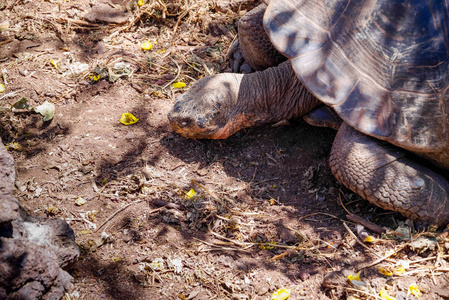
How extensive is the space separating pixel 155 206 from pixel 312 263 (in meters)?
1.36

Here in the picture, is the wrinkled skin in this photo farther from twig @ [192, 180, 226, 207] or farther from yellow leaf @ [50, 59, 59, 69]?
yellow leaf @ [50, 59, 59, 69]

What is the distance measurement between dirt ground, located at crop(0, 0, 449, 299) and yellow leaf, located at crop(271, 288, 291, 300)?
0.16 ft

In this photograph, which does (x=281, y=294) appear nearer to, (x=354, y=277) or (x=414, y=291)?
(x=354, y=277)

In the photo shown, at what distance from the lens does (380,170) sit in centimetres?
327

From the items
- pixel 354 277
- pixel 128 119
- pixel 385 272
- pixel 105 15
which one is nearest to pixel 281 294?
pixel 354 277

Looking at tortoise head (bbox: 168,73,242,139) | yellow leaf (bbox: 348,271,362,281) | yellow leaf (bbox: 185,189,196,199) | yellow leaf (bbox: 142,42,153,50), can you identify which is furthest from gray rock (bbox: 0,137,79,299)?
yellow leaf (bbox: 142,42,153,50)

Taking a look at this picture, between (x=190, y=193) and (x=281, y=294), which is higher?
(x=281, y=294)

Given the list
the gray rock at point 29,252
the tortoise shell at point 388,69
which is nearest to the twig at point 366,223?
the tortoise shell at point 388,69

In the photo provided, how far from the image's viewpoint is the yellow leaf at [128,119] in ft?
13.8

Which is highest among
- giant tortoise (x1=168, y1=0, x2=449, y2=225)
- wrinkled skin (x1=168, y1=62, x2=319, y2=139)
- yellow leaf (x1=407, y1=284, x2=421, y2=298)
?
giant tortoise (x1=168, y1=0, x2=449, y2=225)

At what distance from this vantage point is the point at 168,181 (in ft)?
12.0

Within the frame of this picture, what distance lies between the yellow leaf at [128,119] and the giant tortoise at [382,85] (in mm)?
1728

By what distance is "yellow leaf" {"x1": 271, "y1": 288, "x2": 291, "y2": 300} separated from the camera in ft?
8.83

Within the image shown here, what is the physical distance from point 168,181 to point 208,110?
2.50 ft
